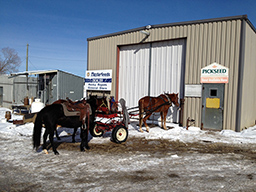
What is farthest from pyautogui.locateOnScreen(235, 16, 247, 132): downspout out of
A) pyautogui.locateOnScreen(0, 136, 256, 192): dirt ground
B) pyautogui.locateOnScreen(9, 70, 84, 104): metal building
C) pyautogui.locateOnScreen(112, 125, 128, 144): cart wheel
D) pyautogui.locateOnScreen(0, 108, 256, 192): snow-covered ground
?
pyautogui.locateOnScreen(9, 70, 84, 104): metal building

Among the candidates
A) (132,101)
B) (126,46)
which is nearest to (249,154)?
(132,101)

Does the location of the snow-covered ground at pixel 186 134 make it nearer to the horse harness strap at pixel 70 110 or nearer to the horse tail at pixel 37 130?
the horse harness strap at pixel 70 110

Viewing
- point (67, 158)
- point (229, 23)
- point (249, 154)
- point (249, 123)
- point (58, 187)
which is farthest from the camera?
point (249, 123)

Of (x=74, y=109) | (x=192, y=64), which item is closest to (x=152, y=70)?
(x=192, y=64)

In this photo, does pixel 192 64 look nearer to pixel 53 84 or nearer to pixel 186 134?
pixel 186 134

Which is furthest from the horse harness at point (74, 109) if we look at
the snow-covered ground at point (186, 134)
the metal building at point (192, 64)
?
the metal building at point (192, 64)

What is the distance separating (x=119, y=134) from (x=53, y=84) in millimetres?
11413

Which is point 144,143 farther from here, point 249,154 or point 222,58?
point 222,58

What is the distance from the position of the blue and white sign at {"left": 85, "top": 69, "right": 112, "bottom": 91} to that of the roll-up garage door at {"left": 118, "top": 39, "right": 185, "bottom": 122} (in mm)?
845

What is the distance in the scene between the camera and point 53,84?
16.8 meters

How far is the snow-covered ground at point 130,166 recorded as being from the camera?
3.97m

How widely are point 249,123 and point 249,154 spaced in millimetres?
5944

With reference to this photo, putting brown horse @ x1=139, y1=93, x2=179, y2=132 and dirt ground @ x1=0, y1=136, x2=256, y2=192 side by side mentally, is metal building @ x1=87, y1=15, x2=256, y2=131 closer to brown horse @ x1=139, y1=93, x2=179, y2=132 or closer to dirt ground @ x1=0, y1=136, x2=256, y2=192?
brown horse @ x1=139, y1=93, x2=179, y2=132

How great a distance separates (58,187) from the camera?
3.86m
